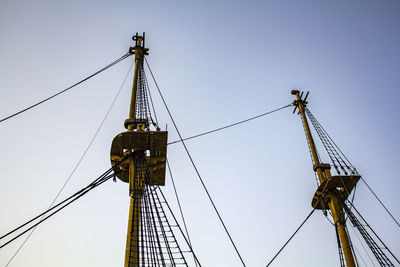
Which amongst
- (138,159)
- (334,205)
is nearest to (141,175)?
(138,159)

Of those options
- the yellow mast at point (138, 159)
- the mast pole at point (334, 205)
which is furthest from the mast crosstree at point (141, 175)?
the mast pole at point (334, 205)

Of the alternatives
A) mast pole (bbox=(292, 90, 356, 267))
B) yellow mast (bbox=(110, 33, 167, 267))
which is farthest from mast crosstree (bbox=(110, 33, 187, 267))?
mast pole (bbox=(292, 90, 356, 267))

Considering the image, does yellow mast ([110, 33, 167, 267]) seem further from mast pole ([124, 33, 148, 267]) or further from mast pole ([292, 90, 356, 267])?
mast pole ([292, 90, 356, 267])

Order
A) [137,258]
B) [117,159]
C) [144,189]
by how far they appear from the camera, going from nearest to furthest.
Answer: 1. [137,258]
2. [144,189]
3. [117,159]

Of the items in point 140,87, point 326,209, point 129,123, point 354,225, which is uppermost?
point 140,87

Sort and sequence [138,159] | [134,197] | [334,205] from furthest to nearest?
[334,205] → [138,159] → [134,197]

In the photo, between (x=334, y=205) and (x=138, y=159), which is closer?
(x=138, y=159)

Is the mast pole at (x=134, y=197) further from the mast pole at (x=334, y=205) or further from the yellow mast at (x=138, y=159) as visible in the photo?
the mast pole at (x=334, y=205)

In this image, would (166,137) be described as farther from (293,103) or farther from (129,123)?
(293,103)

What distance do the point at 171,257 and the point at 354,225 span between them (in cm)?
1085

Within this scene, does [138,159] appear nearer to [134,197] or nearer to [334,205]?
[134,197]

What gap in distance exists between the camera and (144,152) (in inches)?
427

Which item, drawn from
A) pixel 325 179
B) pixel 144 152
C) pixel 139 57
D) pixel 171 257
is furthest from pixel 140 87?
pixel 325 179

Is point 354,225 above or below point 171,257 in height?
above
